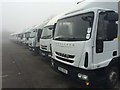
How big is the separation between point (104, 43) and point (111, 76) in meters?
0.98

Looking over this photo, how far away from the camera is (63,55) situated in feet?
15.1

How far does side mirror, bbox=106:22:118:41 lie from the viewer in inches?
166

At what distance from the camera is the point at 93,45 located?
12.7 feet

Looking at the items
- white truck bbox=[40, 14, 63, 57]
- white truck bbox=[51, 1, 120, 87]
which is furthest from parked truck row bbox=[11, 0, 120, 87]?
white truck bbox=[40, 14, 63, 57]

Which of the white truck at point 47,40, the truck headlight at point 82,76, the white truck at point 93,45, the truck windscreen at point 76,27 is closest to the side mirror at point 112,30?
the white truck at point 93,45

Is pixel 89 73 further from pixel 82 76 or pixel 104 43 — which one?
pixel 104 43

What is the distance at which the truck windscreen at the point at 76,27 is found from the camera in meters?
4.04

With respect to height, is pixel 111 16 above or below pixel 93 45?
above

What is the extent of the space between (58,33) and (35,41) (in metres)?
6.38

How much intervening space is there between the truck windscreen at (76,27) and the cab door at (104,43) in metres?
0.29

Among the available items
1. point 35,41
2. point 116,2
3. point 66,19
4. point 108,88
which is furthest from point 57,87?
point 35,41

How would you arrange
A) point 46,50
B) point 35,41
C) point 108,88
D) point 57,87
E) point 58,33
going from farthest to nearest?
point 35,41 → point 46,50 → point 58,33 → point 57,87 → point 108,88

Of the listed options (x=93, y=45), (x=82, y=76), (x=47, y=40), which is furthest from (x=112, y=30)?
(x=47, y=40)

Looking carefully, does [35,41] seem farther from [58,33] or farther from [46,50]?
[58,33]
